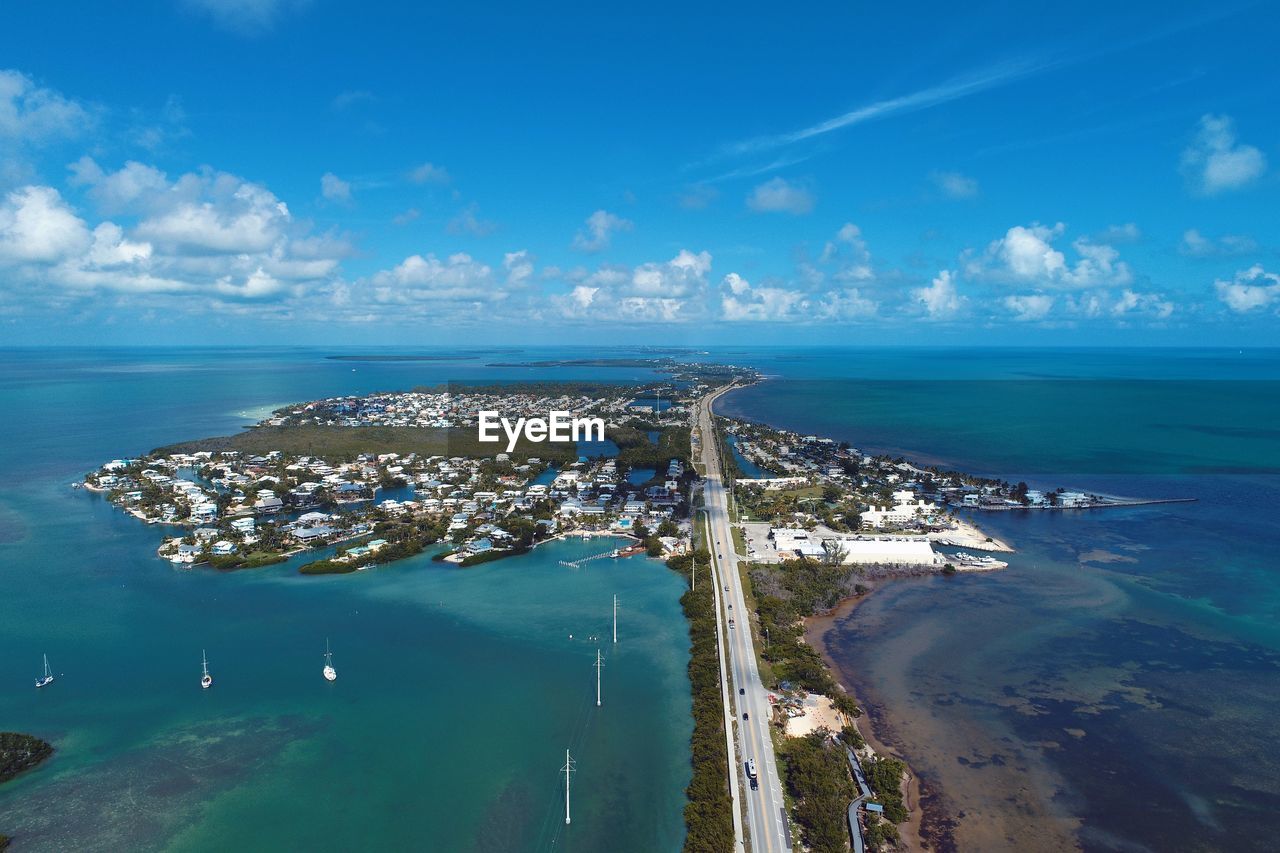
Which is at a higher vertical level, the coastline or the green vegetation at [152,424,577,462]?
the green vegetation at [152,424,577,462]

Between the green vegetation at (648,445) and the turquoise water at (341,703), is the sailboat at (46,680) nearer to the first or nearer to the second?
the turquoise water at (341,703)

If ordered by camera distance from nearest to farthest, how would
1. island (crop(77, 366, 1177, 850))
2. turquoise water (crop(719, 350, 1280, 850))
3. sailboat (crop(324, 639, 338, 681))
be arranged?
turquoise water (crop(719, 350, 1280, 850)) → island (crop(77, 366, 1177, 850)) → sailboat (crop(324, 639, 338, 681))

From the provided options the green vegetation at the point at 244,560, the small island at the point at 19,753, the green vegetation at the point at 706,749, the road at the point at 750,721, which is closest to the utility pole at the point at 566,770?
the green vegetation at the point at 706,749

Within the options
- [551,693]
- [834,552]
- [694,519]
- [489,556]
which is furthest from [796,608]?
[489,556]

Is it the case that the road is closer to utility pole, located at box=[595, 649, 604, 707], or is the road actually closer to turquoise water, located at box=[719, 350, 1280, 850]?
turquoise water, located at box=[719, 350, 1280, 850]

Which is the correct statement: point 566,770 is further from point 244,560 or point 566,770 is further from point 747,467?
point 747,467

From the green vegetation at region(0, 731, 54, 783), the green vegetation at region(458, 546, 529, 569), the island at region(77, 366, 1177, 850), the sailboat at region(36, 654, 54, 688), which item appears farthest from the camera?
the green vegetation at region(458, 546, 529, 569)

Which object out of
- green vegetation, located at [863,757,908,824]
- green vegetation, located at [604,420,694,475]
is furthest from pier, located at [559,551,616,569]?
green vegetation, located at [863,757,908,824]
